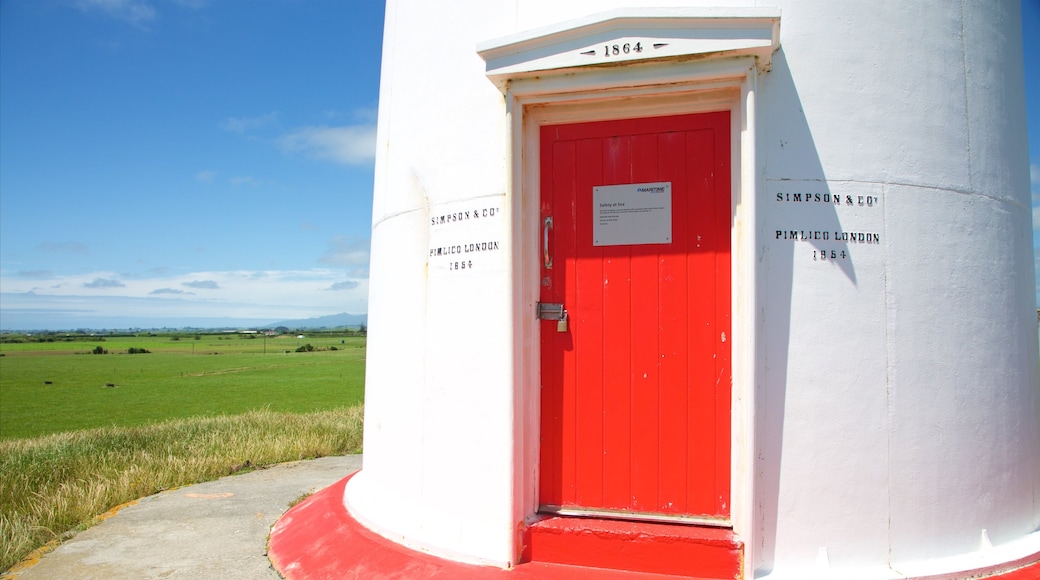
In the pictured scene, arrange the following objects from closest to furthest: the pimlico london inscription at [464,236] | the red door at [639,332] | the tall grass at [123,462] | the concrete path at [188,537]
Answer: the red door at [639,332]
the pimlico london inscription at [464,236]
the concrete path at [188,537]
the tall grass at [123,462]

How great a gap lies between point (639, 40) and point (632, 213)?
0.91m

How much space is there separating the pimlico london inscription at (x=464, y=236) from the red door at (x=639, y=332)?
1.08ft

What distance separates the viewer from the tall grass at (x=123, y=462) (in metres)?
5.63

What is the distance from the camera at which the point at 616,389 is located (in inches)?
147

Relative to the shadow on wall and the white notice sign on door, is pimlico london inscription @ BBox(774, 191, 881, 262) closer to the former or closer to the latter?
the shadow on wall

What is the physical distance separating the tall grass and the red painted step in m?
3.78

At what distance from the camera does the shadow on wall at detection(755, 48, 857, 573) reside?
3.35 m

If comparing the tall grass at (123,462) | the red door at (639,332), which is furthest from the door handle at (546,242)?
the tall grass at (123,462)

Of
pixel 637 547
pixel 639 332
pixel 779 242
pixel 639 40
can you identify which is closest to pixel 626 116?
pixel 639 40

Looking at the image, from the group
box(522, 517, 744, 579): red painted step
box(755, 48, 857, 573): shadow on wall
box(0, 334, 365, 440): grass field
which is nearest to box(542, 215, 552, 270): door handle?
box(755, 48, 857, 573): shadow on wall

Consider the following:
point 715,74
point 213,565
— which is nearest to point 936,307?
point 715,74

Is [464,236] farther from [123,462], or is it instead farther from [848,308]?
[123,462]

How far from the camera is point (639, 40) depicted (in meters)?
3.36

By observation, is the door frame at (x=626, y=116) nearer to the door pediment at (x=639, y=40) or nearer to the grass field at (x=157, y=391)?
the door pediment at (x=639, y=40)
